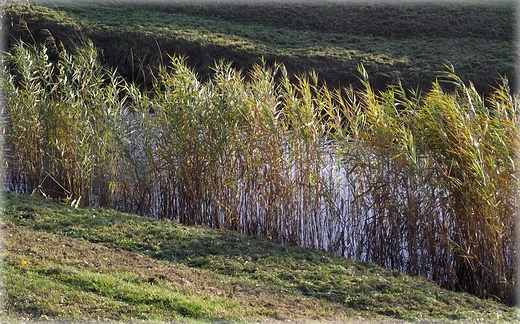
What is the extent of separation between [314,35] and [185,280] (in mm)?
14094

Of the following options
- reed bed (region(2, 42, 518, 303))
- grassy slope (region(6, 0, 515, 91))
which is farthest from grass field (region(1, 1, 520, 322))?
grassy slope (region(6, 0, 515, 91))

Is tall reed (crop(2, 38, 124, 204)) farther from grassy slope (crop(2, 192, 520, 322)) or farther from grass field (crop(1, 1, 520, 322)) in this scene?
grassy slope (crop(2, 192, 520, 322))

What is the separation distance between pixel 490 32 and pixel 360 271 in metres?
13.8

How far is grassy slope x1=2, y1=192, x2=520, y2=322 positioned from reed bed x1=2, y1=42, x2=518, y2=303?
57cm

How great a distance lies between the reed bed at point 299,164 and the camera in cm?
635

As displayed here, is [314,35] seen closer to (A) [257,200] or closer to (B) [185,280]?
(A) [257,200]

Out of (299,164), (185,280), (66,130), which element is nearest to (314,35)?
(66,130)

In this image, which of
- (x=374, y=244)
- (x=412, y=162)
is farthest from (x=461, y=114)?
(x=374, y=244)

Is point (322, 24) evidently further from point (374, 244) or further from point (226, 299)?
point (226, 299)

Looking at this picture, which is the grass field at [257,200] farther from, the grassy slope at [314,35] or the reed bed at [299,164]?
the grassy slope at [314,35]

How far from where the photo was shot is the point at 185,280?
5457 mm

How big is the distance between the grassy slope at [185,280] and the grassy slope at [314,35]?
30.0 feet

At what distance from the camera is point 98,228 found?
6914 millimetres

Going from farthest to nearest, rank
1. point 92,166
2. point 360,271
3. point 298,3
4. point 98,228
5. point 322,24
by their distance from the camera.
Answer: point 298,3
point 322,24
point 92,166
point 98,228
point 360,271
